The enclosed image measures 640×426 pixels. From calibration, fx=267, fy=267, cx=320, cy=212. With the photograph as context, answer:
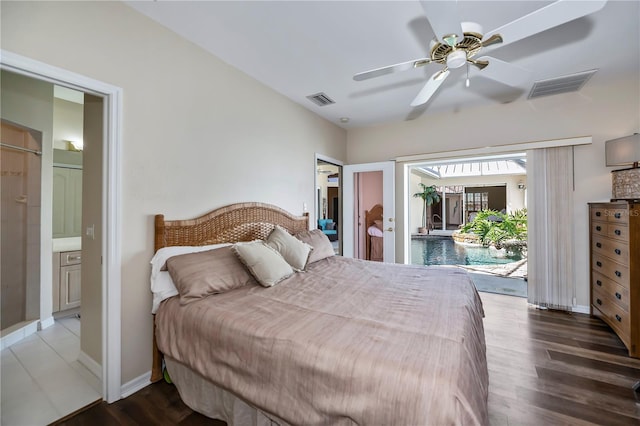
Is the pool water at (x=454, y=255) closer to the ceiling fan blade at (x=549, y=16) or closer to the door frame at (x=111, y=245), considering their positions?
the ceiling fan blade at (x=549, y=16)

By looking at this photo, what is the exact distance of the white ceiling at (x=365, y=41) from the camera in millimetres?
1965

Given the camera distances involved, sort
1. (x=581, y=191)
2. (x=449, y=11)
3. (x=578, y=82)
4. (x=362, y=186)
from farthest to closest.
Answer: (x=362, y=186) → (x=581, y=191) → (x=578, y=82) → (x=449, y=11)

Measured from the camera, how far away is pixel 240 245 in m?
2.19

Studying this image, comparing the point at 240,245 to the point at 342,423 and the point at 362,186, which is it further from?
the point at 362,186

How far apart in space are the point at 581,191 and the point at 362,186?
298 cm

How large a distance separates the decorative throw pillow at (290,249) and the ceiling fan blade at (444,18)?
198cm

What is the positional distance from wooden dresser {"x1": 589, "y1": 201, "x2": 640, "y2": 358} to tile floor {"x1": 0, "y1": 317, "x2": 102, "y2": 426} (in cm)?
428

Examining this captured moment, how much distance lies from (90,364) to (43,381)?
0.27 metres

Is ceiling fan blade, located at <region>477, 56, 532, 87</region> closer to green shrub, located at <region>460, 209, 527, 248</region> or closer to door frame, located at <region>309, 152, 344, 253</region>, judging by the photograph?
door frame, located at <region>309, 152, 344, 253</region>

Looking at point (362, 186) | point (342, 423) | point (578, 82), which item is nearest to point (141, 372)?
point (342, 423)

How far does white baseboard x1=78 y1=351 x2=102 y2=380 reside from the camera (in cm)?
205

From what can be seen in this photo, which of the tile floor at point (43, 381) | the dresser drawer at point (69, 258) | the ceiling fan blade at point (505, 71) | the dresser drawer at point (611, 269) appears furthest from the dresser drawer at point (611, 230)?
the dresser drawer at point (69, 258)

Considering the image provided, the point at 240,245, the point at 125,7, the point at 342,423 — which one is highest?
the point at 125,7

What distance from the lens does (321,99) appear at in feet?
11.8
